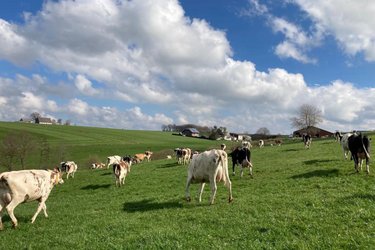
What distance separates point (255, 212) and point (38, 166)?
65054 mm

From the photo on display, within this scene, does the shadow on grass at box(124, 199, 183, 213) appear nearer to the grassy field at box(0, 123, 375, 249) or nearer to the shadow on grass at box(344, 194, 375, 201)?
the grassy field at box(0, 123, 375, 249)

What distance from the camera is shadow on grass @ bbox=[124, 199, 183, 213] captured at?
1583cm

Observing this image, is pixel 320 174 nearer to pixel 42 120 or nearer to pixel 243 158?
pixel 243 158

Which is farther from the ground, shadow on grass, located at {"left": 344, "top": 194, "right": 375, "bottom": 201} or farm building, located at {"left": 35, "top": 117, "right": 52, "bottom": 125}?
farm building, located at {"left": 35, "top": 117, "right": 52, "bottom": 125}

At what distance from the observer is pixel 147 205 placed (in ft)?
55.7

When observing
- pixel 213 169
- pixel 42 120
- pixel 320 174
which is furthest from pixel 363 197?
pixel 42 120

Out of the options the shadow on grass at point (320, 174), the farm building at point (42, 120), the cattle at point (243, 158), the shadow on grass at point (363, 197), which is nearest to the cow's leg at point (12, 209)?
the shadow on grass at point (363, 197)

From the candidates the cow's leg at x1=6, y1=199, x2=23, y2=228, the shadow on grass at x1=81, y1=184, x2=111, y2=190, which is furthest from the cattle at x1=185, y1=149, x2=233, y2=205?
the shadow on grass at x1=81, y1=184, x2=111, y2=190

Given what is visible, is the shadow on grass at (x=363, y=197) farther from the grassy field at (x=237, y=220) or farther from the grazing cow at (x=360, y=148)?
the grazing cow at (x=360, y=148)

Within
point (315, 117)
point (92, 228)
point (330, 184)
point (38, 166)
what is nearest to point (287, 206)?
point (330, 184)

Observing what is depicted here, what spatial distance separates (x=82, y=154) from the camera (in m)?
80.3

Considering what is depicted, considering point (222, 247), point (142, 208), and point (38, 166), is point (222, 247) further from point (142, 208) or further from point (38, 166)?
point (38, 166)

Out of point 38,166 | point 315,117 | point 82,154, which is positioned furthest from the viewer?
point 315,117

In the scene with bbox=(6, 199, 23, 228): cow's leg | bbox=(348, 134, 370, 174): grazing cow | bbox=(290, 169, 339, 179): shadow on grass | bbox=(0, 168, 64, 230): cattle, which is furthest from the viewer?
bbox=(290, 169, 339, 179): shadow on grass
